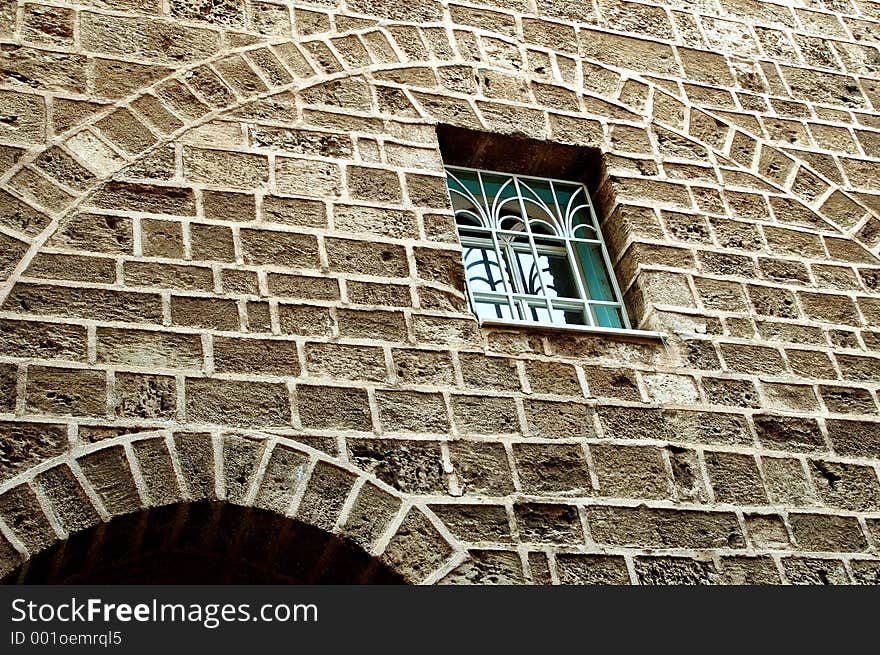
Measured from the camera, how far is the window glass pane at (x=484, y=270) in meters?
4.84

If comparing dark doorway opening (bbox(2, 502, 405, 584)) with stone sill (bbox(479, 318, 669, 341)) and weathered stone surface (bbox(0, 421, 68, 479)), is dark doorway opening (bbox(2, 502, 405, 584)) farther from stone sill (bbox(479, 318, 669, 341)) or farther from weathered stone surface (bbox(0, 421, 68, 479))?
stone sill (bbox(479, 318, 669, 341))

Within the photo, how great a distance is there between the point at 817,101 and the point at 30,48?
3.69 meters

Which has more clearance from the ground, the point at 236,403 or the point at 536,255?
the point at 536,255

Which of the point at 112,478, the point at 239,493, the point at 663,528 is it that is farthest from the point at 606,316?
the point at 112,478

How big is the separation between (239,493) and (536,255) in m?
1.82

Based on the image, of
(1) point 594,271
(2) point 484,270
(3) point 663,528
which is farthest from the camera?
(1) point 594,271

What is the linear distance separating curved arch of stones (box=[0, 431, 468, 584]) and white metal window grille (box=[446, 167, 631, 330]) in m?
1.05

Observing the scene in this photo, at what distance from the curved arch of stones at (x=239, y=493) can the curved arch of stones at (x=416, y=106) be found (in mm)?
737

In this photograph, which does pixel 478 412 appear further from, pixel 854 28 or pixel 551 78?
pixel 854 28

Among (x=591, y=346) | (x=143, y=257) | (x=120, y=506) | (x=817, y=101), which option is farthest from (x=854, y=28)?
(x=120, y=506)

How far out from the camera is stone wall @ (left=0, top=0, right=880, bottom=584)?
12.7 ft

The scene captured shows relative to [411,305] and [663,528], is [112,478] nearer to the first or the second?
[411,305]

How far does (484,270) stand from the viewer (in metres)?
4.91

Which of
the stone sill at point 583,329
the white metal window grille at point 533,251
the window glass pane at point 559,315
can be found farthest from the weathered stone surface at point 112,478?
the window glass pane at point 559,315
